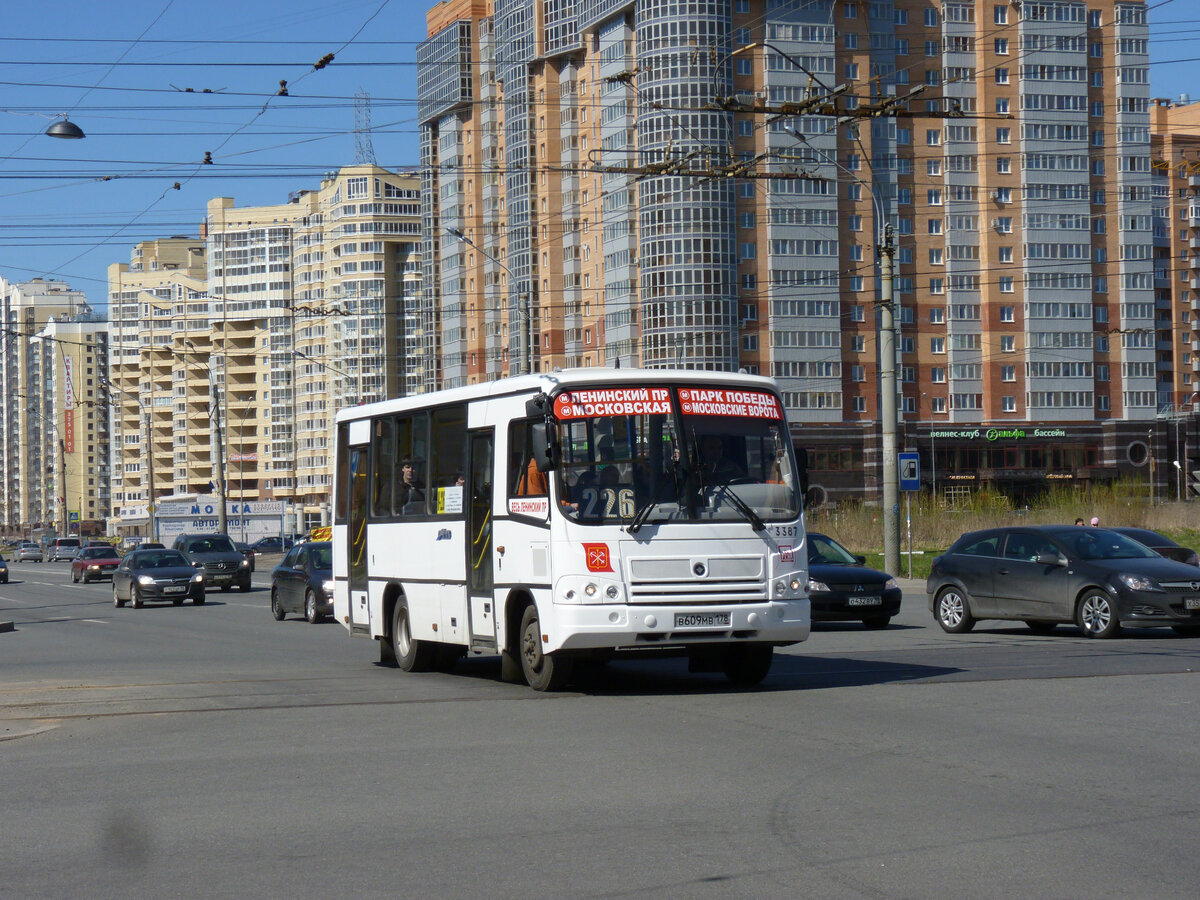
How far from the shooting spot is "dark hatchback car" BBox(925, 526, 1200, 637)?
18781 millimetres

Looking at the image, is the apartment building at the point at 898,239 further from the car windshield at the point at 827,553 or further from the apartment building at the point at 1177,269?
the car windshield at the point at 827,553

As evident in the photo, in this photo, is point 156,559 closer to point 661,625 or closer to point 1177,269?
point 661,625

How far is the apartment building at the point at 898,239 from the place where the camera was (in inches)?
3605

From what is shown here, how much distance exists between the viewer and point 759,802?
324 inches

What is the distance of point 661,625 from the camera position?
13.2m

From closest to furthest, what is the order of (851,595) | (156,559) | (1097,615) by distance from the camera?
1. (1097,615)
2. (851,595)
3. (156,559)

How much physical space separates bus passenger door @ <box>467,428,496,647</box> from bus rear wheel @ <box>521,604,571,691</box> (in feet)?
1.57

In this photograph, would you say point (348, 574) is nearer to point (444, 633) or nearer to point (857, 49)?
point (444, 633)

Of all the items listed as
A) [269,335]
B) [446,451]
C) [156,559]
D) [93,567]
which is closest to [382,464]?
[446,451]

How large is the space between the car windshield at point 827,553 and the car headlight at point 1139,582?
5401mm

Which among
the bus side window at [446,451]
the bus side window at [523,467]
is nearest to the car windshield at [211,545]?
the bus side window at [446,451]

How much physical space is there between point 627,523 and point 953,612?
30.8ft

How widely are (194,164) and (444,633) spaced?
1642 centimetres

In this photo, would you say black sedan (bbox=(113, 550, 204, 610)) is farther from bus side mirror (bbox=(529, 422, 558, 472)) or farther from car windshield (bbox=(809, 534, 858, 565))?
bus side mirror (bbox=(529, 422, 558, 472))
